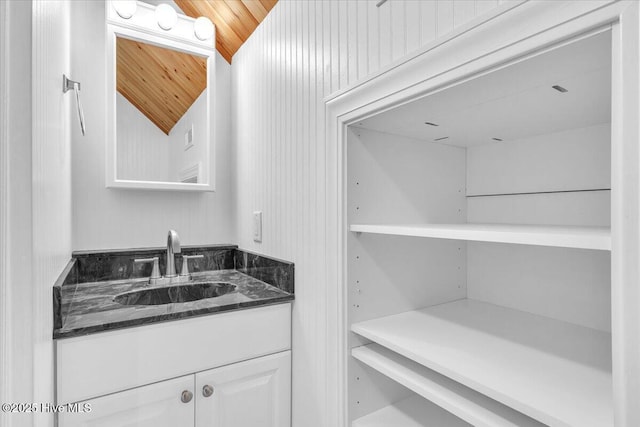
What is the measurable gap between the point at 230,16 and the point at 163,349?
60.8 inches

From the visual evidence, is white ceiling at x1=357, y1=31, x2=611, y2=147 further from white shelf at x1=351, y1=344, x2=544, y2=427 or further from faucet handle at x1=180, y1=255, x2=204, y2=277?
faucet handle at x1=180, y1=255, x2=204, y2=277

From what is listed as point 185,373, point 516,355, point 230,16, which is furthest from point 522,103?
point 230,16

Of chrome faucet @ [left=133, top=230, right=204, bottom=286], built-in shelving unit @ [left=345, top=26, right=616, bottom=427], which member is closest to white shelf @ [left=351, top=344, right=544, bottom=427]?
built-in shelving unit @ [left=345, top=26, right=616, bottom=427]

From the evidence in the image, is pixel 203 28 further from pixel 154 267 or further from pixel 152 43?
pixel 154 267

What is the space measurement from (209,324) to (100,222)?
0.85 metres

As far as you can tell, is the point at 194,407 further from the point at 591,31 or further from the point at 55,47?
the point at 591,31

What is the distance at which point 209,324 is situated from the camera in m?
1.11

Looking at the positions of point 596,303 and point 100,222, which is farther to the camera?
point 100,222

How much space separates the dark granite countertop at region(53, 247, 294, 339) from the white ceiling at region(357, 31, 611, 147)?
70 centimetres

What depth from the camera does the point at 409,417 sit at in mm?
899

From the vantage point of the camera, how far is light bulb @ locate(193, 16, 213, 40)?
168cm

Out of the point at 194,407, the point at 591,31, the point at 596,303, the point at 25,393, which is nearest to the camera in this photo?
the point at 591,31

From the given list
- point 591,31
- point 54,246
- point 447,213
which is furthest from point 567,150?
point 54,246

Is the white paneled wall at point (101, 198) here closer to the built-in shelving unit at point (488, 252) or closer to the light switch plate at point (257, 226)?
the light switch plate at point (257, 226)
